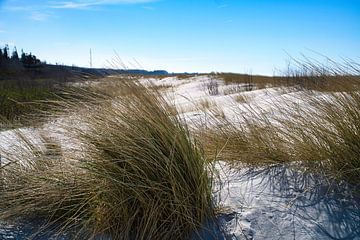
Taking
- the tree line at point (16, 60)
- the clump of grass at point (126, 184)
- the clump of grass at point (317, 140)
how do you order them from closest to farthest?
the clump of grass at point (126, 184) → the clump of grass at point (317, 140) → the tree line at point (16, 60)

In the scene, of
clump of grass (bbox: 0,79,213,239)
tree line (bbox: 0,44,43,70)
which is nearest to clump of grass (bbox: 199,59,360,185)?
clump of grass (bbox: 0,79,213,239)

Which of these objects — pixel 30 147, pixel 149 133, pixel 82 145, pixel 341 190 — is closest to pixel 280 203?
pixel 341 190

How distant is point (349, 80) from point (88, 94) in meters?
2.12

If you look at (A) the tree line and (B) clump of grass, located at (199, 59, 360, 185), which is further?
(A) the tree line

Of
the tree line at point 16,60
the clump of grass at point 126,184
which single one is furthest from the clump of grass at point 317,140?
the tree line at point 16,60

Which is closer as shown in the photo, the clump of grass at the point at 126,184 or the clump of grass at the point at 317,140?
Result: the clump of grass at the point at 126,184

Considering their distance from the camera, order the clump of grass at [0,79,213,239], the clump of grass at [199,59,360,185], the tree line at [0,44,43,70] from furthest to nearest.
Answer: the tree line at [0,44,43,70] → the clump of grass at [199,59,360,185] → the clump of grass at [0,79,213,239]

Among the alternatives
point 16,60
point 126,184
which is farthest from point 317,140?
point 16,60

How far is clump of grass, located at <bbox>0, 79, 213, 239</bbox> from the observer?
1562mm

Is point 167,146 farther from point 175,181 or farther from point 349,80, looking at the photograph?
point 349,80

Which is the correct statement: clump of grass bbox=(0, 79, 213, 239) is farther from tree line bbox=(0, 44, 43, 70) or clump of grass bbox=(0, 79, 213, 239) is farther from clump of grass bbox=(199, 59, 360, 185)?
tree line bbox=(0, 44, 43, 70)

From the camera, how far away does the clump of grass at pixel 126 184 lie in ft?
5.13

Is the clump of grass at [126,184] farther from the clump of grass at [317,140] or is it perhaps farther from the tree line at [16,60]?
the tree line at [16,60]

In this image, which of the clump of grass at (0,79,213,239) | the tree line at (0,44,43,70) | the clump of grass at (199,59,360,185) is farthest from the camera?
the tree line at (0,44,43,70)
